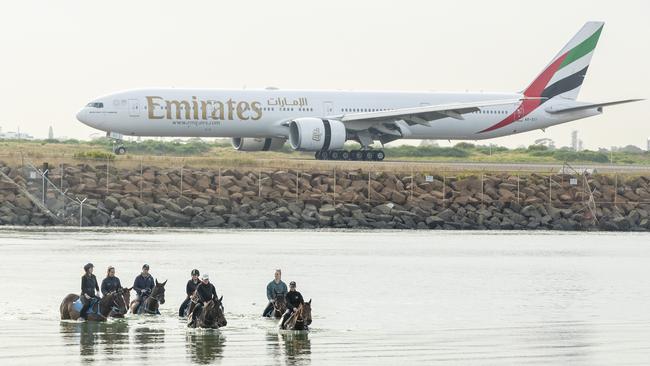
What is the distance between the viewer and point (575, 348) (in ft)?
99.2

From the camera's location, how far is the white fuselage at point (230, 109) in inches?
2805

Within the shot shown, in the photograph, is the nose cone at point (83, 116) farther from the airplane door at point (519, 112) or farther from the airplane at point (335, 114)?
the airplane door at point (519, 112)

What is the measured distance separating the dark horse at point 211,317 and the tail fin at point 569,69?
50551mm

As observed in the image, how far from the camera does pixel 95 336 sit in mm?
31156

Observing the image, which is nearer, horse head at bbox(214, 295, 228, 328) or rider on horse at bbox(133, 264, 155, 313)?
horse head at bbox(214, 295, 228, 328)

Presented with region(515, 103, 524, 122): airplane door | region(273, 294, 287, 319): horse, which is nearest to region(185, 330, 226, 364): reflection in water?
region(273, 294, 287, 319): horse

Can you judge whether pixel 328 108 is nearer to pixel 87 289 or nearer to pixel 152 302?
pixel 152 302

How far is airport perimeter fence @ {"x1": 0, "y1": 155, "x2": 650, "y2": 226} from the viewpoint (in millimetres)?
64000

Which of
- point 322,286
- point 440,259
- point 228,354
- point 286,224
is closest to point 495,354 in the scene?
point 228,354

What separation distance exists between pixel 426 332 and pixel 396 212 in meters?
33.9

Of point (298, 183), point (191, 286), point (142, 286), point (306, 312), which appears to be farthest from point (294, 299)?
point (298, 183)

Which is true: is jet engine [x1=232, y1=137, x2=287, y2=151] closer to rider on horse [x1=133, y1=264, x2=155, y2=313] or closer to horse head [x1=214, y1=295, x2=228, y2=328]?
rider on horse [x1=133, y1=264, x2=155, y2=313]

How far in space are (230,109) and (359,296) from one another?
33.8 m

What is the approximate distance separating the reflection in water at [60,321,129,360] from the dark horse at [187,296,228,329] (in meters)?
1.67
